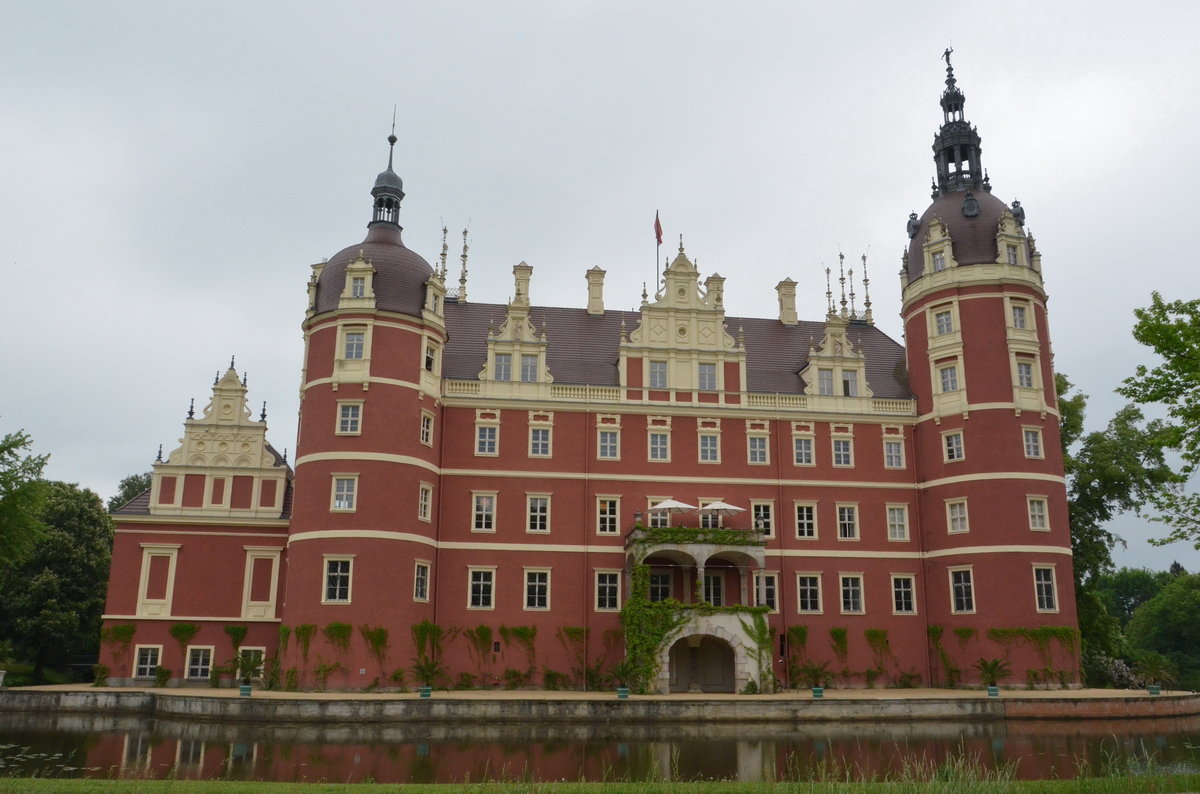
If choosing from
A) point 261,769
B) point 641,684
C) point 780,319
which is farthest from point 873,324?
point 261,769

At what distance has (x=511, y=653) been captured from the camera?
3622 centimetres

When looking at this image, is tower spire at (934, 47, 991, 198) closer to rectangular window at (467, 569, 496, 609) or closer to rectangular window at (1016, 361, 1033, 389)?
rectangular window at (1016, 361, 1033, 389)

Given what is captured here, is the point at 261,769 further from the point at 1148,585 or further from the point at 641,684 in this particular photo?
the point at 1148,585

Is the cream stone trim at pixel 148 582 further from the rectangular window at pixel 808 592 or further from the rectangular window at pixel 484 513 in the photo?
the rectangular window at pixel 808 592

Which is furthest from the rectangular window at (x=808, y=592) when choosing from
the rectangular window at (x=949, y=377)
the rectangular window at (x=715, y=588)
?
the rectangular window at (x=949, y=377)

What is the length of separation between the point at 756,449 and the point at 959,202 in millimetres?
14480

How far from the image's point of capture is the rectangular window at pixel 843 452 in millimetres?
40438

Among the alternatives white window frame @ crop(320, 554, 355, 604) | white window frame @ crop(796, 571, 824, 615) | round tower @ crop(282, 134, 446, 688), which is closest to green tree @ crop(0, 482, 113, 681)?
round tower @ crop(282, 134, 446, 688)

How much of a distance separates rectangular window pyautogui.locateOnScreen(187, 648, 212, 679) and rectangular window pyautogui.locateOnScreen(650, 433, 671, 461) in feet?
63.0

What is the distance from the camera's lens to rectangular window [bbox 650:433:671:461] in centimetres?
3938

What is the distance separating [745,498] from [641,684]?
9436mm

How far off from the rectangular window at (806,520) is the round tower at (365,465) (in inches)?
588

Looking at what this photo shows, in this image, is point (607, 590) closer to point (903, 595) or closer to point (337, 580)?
point (337, 580)

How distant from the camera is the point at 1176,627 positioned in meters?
64.2
